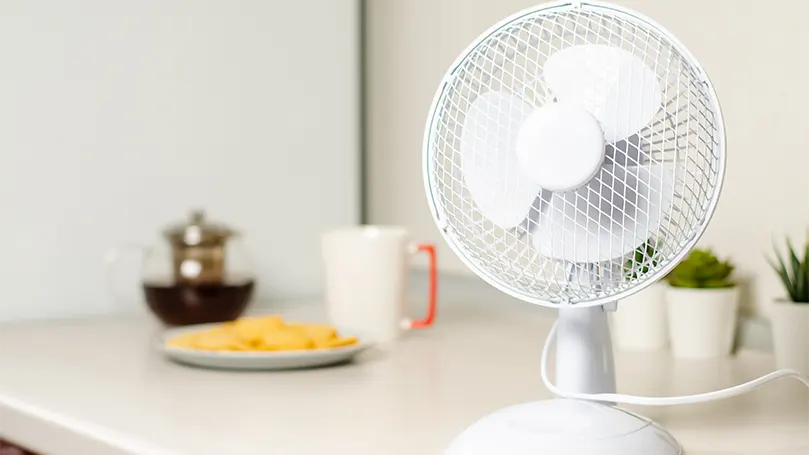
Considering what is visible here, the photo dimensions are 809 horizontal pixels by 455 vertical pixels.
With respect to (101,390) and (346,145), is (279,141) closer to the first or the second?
(346,145)

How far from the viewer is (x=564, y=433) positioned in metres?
0.79

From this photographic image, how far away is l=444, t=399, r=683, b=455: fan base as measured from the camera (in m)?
0.77

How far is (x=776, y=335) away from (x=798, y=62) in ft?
1.14

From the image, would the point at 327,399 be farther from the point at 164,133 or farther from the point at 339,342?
the point at 164,133

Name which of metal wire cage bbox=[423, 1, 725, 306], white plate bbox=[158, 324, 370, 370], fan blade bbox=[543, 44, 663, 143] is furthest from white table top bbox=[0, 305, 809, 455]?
fan blade bbox=[543, 44, 663, 143]

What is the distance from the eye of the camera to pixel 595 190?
828 mm

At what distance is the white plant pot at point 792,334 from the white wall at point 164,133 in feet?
3.24

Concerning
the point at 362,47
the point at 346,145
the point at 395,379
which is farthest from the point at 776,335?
the point at 362,47

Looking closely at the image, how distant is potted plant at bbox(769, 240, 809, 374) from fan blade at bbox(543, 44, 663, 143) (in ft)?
1.56

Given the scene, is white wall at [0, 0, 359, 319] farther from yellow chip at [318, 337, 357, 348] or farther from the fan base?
the fan base

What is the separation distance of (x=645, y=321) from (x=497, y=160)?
59cm

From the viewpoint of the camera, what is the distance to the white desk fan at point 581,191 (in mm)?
792

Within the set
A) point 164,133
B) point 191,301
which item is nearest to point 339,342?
point 191,301

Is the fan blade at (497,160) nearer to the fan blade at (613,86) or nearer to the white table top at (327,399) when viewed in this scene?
the fan blade at (613,86)
